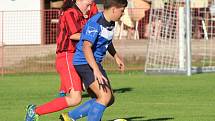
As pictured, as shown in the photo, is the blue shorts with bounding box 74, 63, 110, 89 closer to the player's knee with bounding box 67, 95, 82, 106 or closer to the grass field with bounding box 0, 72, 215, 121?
the player's knee with bounding box 67, 95, 82, 106

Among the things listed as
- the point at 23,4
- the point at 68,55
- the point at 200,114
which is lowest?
the point at 200,114

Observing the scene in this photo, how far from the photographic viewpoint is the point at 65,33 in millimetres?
11367

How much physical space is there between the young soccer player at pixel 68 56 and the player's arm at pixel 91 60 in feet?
3.79

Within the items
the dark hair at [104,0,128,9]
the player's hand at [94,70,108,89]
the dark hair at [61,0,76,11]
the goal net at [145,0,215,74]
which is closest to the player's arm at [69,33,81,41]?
the dark hair at [61,0,76,11]

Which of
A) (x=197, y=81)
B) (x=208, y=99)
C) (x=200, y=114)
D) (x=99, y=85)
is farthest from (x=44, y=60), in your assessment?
(x=99, y=85)

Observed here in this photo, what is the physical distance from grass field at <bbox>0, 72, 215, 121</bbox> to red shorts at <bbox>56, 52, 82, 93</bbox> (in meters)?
1.08

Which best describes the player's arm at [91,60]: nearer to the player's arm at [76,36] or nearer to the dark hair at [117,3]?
the dark hair at [117,3]

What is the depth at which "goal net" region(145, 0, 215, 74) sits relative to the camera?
20250 mm

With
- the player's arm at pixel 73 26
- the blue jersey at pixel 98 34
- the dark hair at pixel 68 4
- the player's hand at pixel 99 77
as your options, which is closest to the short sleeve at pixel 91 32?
the blue jersey at pixel 98 34

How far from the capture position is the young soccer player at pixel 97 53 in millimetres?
9469

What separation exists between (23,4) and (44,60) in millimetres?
6884

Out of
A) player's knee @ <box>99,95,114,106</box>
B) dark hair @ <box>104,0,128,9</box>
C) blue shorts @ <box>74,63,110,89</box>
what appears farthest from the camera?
blue shorts @ <box>74,63,110,89</box>

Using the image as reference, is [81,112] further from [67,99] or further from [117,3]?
[117,3]

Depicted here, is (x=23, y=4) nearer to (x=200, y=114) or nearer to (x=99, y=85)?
(x=200, y=114)
